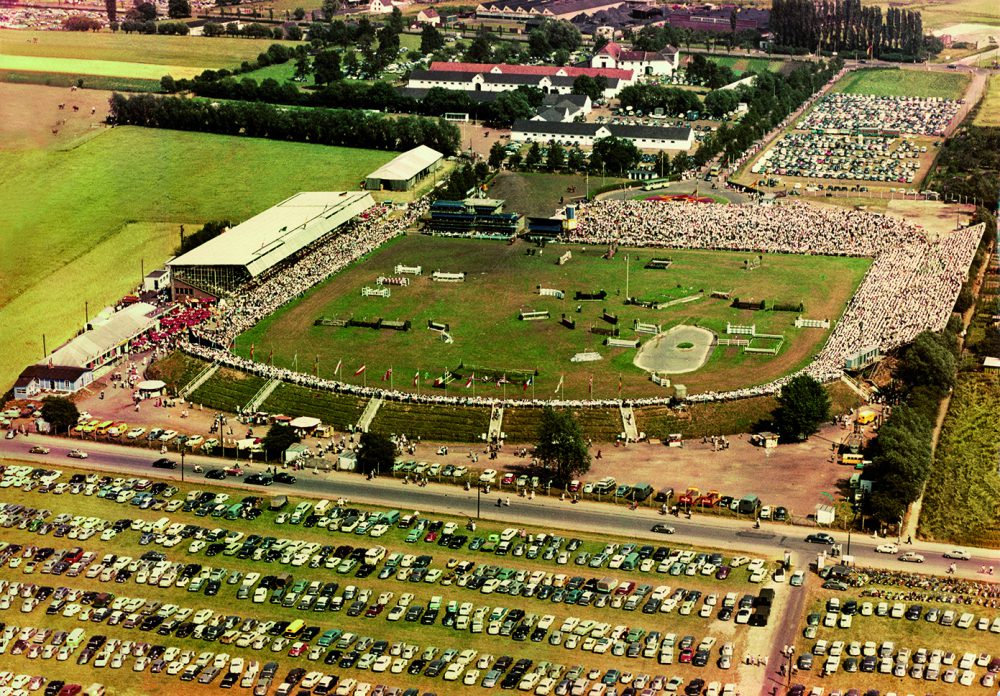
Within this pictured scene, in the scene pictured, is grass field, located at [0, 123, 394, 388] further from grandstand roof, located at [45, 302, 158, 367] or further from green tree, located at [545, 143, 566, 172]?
green tree, located at [545, 143, 566, 172]

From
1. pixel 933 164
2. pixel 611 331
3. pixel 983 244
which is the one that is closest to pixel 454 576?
A: pixel 611 331

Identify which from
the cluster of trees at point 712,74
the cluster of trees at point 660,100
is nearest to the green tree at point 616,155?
the cluster of trees at point 660,100

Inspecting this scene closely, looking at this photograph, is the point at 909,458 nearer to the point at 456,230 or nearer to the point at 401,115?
the point at 456,230

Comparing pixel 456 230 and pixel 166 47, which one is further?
pixel 166 47

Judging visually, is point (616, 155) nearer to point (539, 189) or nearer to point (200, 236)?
point (539, 189)

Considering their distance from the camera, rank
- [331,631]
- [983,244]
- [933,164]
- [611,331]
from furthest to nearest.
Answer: [933,164]
[983,244]
[611,331]
[331,631]

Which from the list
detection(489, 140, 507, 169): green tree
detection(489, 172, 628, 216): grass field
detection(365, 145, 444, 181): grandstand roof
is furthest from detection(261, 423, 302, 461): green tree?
detection(489, 140, 507, 169): green tree
